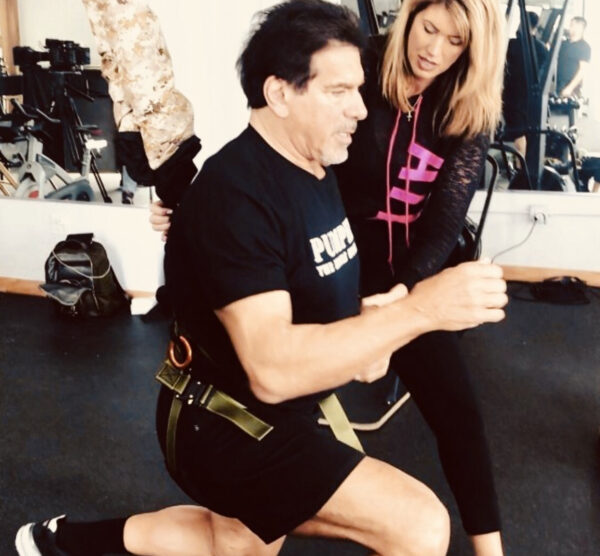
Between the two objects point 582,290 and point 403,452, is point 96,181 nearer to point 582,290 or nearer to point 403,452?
point 403,452

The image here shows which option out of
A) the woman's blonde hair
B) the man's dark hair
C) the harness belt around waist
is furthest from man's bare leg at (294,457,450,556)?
the woman's blonde hair

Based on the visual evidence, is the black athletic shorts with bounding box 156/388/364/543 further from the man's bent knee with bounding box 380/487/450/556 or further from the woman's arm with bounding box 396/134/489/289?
the woman's arm with bounding box 396/134/489/289

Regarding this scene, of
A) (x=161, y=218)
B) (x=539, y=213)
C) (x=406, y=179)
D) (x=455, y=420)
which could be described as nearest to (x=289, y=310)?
(x=161, y=218)

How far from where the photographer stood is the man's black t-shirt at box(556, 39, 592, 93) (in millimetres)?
3264

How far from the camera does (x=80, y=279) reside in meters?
3.37

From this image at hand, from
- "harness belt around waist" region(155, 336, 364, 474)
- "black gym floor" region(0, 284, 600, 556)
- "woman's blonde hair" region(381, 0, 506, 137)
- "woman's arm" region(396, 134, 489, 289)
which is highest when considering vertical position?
"woman's blonde hair" region(381, 0, 506, 137)

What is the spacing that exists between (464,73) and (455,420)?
2.86 ft

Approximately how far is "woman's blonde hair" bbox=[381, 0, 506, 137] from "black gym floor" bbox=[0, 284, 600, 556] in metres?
1.14

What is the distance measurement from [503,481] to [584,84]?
2.17 meters

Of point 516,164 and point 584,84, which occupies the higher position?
point 584,84

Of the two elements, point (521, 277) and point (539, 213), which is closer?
point (539, 213)

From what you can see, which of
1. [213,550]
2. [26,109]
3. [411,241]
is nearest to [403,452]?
[411,241]

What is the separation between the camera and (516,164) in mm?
3648

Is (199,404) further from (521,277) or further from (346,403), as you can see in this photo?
(521,277)
